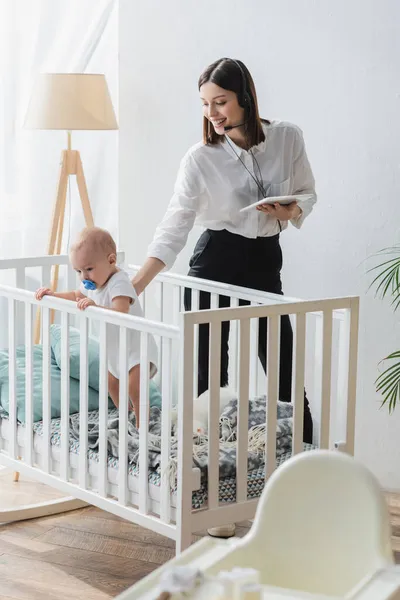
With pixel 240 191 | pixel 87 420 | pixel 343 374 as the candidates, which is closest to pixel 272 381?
pixel 343 374

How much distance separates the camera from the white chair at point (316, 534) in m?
1.42

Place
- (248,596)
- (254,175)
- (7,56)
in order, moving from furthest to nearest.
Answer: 1. (7,56)
2. (254,175)
3. (248,596)

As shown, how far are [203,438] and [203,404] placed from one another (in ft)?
0.33

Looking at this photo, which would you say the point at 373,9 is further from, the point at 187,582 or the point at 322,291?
the point at 187,582

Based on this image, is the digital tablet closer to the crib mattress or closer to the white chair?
the crib mattress

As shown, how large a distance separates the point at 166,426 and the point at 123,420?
146mm

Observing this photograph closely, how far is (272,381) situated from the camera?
2223 mm

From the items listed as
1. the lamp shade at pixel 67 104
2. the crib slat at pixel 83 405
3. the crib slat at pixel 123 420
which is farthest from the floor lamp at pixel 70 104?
the crib slat at pixel 123 420

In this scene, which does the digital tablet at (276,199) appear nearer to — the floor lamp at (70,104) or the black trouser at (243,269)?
the black trouser at (243,269)

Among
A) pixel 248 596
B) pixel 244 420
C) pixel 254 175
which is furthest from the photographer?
pixel 254 175

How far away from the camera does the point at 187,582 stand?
1257mm

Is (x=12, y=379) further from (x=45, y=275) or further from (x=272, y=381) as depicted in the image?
(x=272, y=381)

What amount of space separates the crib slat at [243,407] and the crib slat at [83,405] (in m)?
0.40

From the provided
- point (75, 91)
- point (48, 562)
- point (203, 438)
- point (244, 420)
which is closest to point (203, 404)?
point (203, 438)
